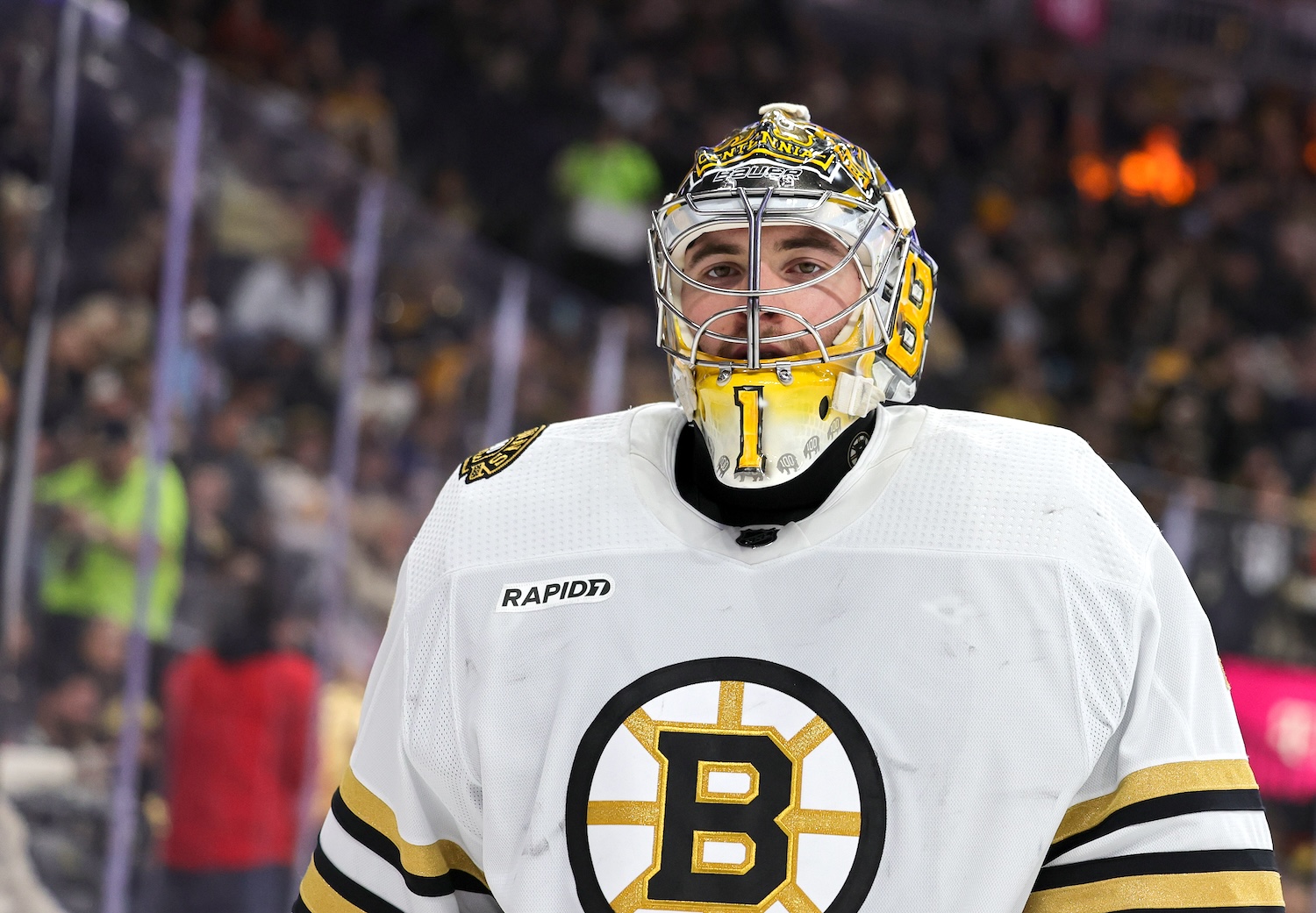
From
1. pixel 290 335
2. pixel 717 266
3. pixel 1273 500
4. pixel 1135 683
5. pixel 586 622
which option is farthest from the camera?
pixel 1273 500

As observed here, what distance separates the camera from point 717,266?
178cm

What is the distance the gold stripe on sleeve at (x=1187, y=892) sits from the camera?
4.83 ft

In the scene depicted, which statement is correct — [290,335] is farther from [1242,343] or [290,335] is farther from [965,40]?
[965,40]

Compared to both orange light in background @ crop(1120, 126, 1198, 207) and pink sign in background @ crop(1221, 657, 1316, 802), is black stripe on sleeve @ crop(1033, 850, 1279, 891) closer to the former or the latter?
pink sign in background @ crop(1221, 657, 1316, 802)

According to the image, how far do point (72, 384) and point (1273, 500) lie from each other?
369cm

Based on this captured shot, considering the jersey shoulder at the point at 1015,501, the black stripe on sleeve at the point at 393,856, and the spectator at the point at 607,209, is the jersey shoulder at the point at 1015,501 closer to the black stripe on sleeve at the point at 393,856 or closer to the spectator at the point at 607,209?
the black stripe on sleeve at the point at 393,856

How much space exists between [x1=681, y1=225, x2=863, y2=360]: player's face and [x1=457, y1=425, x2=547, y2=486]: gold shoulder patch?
0.28 meters

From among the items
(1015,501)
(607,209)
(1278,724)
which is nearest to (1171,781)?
(1015,501)

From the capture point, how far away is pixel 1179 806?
4.89 ft

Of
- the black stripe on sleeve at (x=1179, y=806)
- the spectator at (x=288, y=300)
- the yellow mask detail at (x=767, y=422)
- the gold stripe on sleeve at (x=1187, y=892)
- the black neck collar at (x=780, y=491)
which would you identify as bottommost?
the gold stripe on sleeve at (x=1187, y=892)

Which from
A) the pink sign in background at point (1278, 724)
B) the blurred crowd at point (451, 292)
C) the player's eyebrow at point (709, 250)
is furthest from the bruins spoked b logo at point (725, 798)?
the pink sign in background at point (1278, 724)

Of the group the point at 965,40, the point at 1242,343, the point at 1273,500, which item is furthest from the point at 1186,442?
the point at 965,40

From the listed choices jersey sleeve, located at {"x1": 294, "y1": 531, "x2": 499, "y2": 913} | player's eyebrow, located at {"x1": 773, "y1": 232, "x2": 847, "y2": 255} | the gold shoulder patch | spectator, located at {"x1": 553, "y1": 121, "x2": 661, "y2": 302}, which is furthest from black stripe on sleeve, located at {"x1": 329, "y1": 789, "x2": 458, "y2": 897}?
spectator, located at {"x1": 553, "y1": 121, "x2": 661, "y2": 302}

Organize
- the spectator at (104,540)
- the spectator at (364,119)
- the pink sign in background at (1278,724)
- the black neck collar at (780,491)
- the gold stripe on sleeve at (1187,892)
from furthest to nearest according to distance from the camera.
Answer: the spectator at (364,119) < the pink sign in background at (1278,724) < the spectator at (104,540) < the black neck collar at (780,491) < the gold stripe on sleeve at (1187,892)
